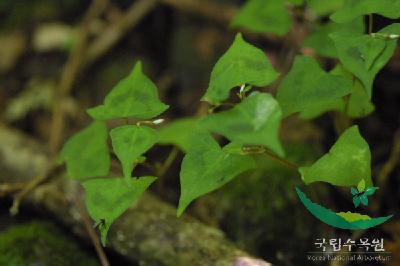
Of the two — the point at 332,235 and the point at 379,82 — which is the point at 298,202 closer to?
the point at 332,235

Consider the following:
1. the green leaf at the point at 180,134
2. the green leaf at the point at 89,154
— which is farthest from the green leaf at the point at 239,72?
the green leaf at the point at 180,134

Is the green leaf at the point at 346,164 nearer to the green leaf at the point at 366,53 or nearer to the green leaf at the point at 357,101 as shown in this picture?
the green leaf at the point at 366,53

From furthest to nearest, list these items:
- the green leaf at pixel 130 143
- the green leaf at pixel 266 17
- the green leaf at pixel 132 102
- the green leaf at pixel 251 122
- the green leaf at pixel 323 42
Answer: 1. the green leaf at pixel 266 17
2. the green leaf at pixel 323 42
3. the green leaf at pixel 132 102
4. the green leaf at pixel 130 143
5. the green leaf at pixel 251 122

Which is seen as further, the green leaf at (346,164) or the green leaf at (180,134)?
the green leaf at (180,134)

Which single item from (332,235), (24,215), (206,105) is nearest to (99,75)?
(206,105)

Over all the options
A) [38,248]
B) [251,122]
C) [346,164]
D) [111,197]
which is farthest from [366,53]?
[38,248]

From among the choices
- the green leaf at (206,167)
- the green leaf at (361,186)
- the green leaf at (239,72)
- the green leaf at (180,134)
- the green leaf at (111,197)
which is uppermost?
the green leaf at (239,72)

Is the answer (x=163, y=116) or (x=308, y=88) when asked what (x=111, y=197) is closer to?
(x=308, y=88)
